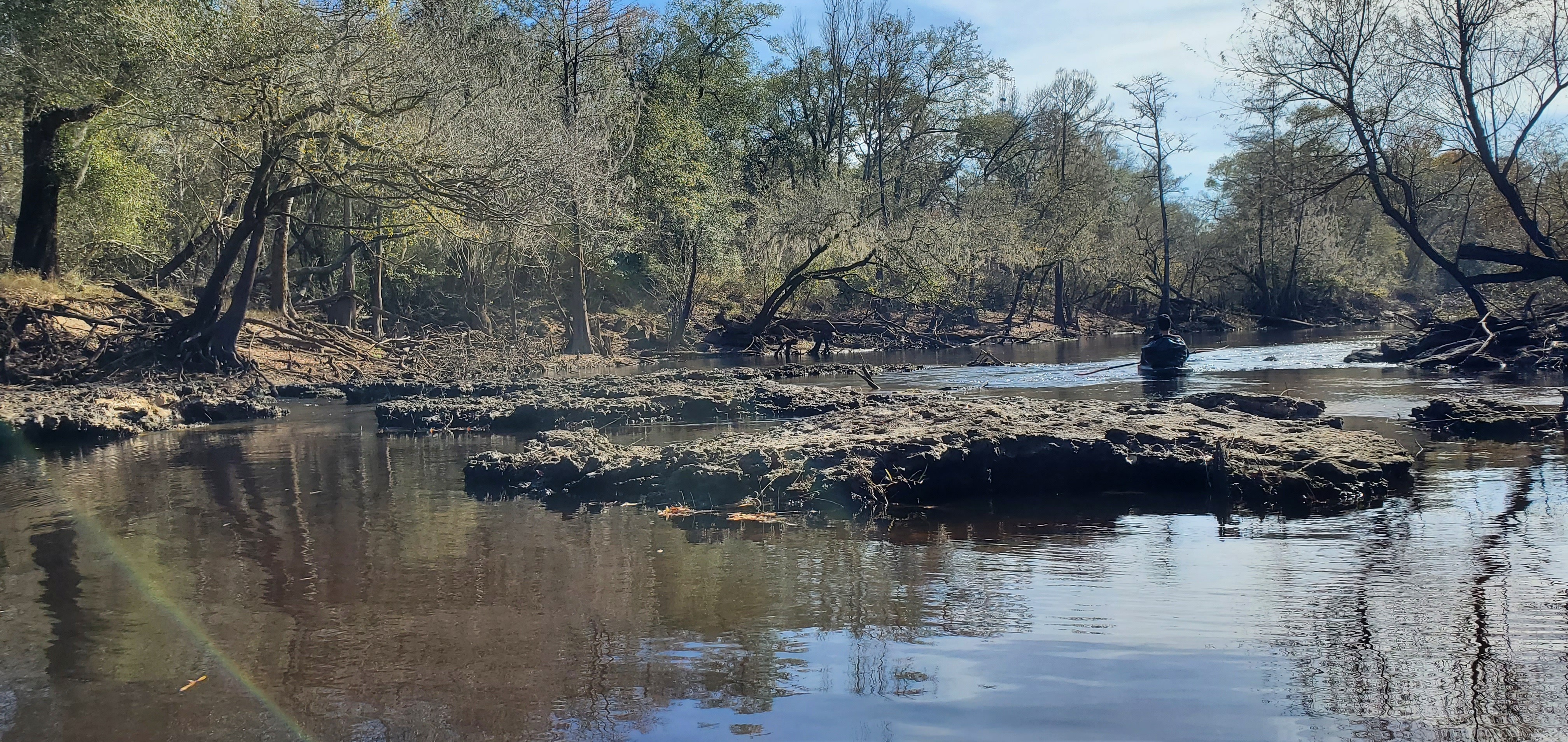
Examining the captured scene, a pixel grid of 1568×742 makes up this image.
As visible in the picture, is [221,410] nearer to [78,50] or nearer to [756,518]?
[78,50]

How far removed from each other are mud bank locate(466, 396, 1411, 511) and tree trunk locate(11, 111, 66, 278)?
52.4 feet

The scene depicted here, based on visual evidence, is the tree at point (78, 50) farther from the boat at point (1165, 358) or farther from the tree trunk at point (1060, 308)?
the tree trunk at point (1060, 308)

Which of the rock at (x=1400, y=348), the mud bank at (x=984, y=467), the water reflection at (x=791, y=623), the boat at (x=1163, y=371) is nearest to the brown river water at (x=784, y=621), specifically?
the water reflection at (x=791, y=623)

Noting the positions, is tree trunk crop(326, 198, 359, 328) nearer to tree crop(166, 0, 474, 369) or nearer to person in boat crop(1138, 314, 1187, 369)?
tree crop(166, 0, 474, 369)

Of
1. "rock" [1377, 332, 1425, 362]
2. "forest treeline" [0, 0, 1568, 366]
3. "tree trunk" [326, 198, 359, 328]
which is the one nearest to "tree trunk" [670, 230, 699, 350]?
"forest treeline" [0, 0, 1568, 366]

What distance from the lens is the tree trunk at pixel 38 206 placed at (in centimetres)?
1986

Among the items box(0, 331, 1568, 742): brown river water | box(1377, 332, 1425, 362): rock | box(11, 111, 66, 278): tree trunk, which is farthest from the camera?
box(1377, 332, 1425, 362): rock

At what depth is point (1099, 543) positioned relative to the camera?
267 inches

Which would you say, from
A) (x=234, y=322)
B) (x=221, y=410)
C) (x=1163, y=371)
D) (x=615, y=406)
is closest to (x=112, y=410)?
(x=221, y=410)

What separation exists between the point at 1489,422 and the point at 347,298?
2572cm

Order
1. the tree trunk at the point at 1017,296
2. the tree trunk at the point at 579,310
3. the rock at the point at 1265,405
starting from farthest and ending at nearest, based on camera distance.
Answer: the tree trunk at the point at 1017,296, the tree trunk at the point at 579,310, the rock at the point at 1265,405

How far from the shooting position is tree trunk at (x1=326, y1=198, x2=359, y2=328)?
27328 mm

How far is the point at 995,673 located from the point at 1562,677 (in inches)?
87.7

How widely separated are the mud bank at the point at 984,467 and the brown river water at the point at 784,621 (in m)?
0.26
